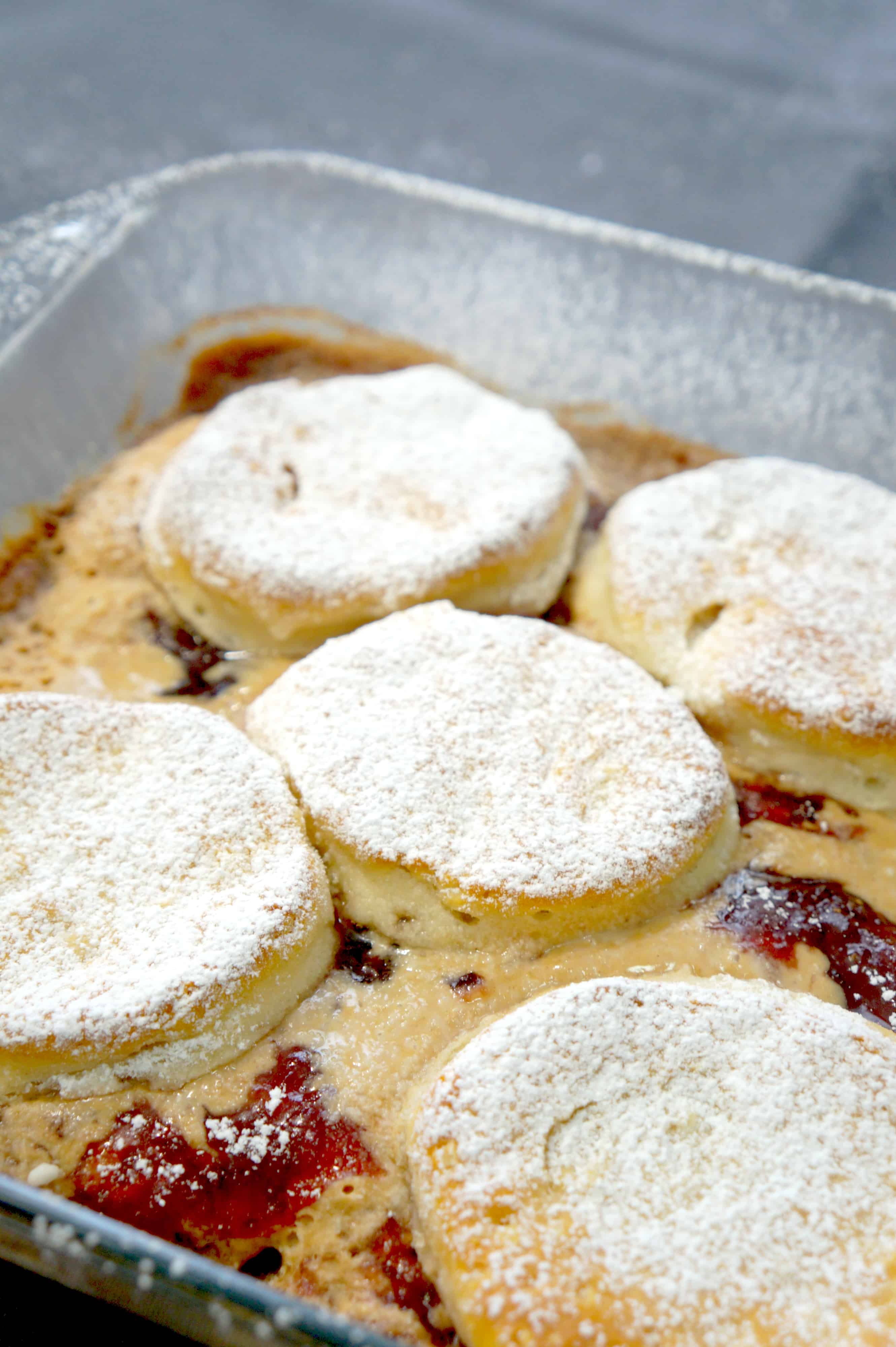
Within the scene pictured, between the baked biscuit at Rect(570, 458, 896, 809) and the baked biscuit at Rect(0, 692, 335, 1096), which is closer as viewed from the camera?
the baked biscuit at Rect(0, 692, 335, 1096)

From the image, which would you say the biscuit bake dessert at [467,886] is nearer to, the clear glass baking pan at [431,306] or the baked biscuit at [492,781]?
the baked biscuit at [492,781]

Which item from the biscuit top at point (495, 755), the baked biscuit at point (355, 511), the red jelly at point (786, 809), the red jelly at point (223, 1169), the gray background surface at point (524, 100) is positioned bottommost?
the red jelly at point (223, 1169)

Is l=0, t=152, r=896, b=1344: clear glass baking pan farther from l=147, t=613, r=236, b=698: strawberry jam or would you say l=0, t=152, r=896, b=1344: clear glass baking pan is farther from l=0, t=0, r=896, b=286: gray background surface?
l=0, t=0, r=896, b=286: gray background surface

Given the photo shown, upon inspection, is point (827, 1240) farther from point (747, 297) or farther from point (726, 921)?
point (747, 297)

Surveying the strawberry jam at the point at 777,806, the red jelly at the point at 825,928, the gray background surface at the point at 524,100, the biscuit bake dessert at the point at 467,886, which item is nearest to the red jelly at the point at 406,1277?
the biscuit bake dessert at the point at 467,886

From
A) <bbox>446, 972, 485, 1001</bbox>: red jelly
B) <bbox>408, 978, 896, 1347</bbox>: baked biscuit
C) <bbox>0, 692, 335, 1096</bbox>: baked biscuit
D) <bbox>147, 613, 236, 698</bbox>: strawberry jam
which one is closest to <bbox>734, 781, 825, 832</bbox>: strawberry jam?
<bbox>408, 978, 896, 1347</bbox>: baked biscuit
